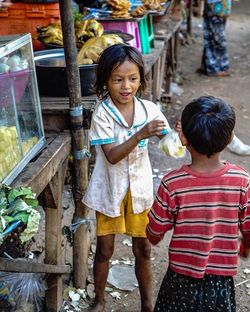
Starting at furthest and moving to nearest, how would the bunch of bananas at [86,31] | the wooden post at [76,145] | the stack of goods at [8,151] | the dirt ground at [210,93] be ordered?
the bunch of bananas at [86,31] → the dirt ground at [210,93] → the wooden post at [76,145] → the stack of goods at [8,151]

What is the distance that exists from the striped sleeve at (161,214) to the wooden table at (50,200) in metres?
0.54

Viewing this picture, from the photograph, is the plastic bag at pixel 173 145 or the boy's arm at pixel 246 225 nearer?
the boy's arm at pixel 246 225

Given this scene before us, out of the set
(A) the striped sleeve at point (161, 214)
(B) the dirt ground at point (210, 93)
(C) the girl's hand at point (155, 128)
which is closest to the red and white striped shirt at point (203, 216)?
(A) the striped sleeve at point (161, 214)

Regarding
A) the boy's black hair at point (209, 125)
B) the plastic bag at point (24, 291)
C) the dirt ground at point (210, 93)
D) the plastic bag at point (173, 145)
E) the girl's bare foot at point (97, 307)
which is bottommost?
the dirt ground at point (210, 93)

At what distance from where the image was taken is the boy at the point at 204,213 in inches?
78.8

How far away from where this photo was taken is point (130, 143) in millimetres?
2480

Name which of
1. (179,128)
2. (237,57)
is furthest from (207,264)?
(237,57)

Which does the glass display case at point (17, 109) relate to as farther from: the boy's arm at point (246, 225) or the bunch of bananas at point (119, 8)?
the bunch of bananas at point (119, 8)

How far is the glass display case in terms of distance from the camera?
2330mm

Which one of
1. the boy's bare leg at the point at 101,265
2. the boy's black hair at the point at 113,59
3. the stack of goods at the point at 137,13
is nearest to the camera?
the boy's black hair at the point at 113,59

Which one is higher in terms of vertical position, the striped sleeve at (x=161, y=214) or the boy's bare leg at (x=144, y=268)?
the striped sleeve at (x=161, y=214)

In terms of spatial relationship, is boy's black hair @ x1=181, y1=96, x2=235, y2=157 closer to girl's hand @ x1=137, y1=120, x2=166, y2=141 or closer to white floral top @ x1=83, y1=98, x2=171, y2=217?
girl's hand @ x1=137, y1=120, x2=166, y2=141

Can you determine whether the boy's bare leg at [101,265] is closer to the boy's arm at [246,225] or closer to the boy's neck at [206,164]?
the boy's arm at [246,225]

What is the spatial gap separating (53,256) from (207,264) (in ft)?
3.60
